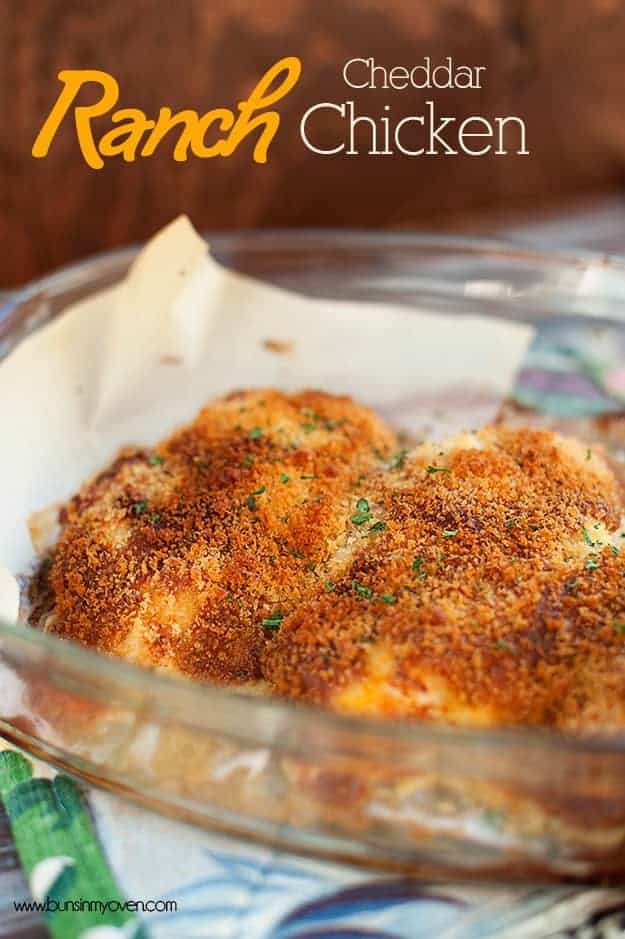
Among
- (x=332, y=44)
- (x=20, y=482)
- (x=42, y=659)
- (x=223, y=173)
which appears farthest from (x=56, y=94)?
(x=42, y=659)

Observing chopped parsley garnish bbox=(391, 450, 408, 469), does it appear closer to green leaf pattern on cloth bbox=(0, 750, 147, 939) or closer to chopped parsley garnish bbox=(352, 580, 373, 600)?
chopped parsley garnish bbox=(352, 580, 373, 600)

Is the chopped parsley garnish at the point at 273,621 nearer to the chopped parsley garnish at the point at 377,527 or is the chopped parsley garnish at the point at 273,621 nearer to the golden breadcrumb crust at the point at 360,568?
the golden breadcrumb crust at the point at 360,568

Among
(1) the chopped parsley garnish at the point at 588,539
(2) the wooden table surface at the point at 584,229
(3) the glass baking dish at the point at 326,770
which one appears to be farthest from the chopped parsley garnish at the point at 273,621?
(2) the wooden table surface at the point at 584,229

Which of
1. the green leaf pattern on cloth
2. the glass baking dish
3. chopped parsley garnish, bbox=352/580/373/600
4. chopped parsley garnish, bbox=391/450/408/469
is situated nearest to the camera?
the glass baking dish

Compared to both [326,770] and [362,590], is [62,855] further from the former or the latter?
[362,590]

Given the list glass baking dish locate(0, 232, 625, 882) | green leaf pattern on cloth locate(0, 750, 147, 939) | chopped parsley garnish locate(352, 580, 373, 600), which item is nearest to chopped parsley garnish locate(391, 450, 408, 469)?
chopped parsley garnish locate(352, 580, 373, 600)

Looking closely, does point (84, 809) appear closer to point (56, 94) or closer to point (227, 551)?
point (227, 551)
